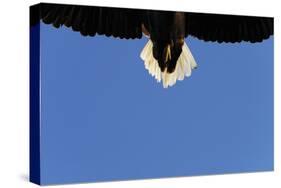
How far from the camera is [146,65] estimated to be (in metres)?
5.98

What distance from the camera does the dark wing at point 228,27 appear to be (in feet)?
20.4

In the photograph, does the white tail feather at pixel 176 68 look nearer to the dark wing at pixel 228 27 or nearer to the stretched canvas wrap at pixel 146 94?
the stretched canvas wrap at pixel 146 94

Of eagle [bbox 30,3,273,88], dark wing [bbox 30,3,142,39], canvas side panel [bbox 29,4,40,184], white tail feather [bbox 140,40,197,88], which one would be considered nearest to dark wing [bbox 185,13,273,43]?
eagle [bbox 30,3,273,88]

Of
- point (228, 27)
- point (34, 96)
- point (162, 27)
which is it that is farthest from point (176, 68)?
point (34, 96)

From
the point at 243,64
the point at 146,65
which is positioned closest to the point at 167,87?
the point at 146,65

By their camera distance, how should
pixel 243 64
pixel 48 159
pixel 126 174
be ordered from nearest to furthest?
1. pixel 48 159
2. pixel 126 174
3. pixel 243 64

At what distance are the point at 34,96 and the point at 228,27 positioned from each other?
6.45 ft

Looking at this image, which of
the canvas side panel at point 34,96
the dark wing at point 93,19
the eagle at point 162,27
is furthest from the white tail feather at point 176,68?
the canvas side panel at point 34,96

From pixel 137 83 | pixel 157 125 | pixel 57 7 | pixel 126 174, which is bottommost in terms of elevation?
pixel 126 174

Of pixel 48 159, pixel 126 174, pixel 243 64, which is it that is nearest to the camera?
pixel 48 159

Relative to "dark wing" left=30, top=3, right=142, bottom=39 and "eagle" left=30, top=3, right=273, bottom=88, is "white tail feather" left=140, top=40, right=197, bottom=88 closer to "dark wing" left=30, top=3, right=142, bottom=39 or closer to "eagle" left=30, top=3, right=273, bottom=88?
"eagle" left=30, top=3, right=273, bottom=88

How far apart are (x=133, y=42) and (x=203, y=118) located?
962mm

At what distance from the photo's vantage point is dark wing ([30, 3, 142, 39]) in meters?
5.56

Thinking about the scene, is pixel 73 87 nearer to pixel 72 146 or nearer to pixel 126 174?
pixel 72 146
